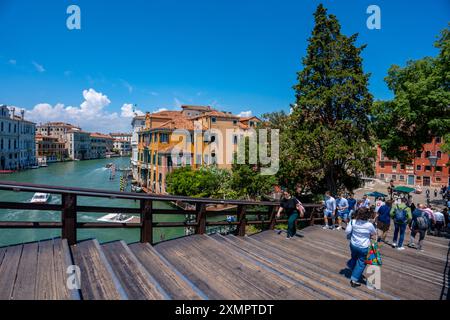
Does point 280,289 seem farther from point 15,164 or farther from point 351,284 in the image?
point 15,164

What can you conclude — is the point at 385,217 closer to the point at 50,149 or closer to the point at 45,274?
the point at 45,274

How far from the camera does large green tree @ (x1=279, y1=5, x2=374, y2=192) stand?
1630 cm

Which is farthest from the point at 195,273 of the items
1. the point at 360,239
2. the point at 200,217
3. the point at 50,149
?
the point at 50,149

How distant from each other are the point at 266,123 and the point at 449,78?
13242mm

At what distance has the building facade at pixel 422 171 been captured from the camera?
44000 mm

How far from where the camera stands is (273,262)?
15.9 feet

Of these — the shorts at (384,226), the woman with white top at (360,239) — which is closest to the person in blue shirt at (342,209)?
the shorts at (384,226)

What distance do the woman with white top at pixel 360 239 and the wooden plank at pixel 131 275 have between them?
340cm

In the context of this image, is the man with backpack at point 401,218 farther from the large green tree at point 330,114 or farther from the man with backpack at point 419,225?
the large green tree at point 330,114

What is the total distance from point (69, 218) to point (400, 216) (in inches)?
328

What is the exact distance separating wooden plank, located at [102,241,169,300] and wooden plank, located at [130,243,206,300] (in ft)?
0.58

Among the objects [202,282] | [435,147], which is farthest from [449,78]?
[435,147]

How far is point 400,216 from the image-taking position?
299 inches

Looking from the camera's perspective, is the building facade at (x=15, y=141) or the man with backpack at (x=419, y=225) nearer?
the man with backpack at (x=419, y=225)
